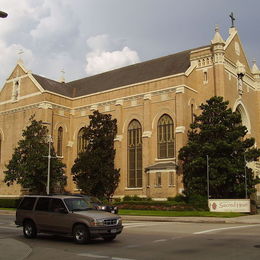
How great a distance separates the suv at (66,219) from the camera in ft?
44.4

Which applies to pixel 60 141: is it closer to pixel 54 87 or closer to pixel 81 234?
pixel 54 87

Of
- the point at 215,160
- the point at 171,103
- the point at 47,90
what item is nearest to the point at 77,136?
the point at 47,90

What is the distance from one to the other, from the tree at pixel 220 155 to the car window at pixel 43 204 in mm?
22281

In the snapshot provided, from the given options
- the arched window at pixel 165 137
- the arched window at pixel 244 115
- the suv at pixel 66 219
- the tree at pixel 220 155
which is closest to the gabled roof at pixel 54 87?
the arched window at pixel 165 137

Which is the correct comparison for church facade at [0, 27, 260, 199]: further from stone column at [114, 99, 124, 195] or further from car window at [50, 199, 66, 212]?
car window at [50, 199, 66, 212]

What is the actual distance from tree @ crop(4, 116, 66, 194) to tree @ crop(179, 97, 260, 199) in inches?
577

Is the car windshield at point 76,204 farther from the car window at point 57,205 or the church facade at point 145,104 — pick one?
the church facade at point 145,104

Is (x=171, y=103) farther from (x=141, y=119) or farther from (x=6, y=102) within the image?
(x=6, y=102)

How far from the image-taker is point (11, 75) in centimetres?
5856

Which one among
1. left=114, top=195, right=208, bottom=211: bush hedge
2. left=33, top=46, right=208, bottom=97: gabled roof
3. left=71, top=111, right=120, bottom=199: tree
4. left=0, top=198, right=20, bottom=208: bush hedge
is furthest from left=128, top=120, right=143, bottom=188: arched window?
left=0, top=198, right=20, bottom=208: bush hedge

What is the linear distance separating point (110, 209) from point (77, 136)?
2879 centimetres

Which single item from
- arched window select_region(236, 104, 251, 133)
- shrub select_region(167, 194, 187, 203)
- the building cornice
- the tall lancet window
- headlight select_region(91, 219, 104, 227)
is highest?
the tall lancet window

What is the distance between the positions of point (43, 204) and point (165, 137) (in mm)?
30557

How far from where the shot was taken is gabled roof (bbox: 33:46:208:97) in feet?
161
